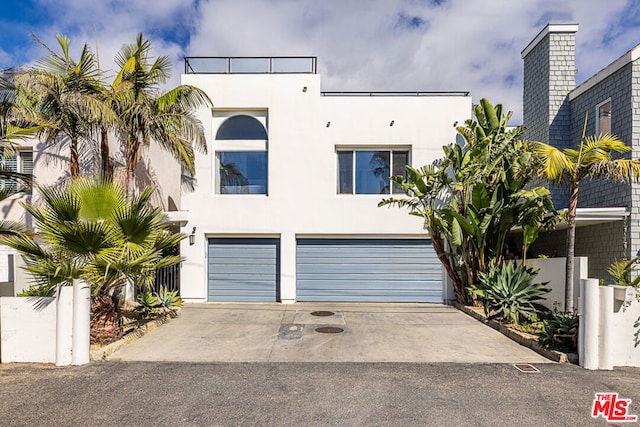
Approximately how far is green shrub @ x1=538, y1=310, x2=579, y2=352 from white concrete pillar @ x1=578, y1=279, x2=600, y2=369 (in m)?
0.43

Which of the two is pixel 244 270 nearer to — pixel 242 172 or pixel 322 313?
pixel 242 172

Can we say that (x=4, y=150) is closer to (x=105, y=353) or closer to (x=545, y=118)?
(x=105, y=353)

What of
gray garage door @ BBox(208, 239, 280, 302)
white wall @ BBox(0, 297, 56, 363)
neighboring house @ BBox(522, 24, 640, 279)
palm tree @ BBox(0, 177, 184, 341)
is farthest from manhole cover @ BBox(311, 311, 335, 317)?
neighboring house @ BBox(522, 24, 640, 279)

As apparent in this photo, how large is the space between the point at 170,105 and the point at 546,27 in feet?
38.0

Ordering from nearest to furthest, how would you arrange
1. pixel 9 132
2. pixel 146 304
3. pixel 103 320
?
pixel 9 132, pixel 103 320, pixel 146 304

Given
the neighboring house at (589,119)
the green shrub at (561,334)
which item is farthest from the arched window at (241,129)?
the green shrub at (561,334)

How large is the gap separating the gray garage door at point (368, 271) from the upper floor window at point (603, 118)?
5549 mm

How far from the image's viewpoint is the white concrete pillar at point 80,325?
627cm

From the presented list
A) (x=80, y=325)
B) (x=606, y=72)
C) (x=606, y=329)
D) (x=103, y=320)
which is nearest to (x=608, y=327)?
(x=606, y=329)

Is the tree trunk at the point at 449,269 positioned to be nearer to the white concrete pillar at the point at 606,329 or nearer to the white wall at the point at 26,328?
the white concrete pillar at the point at 606,329

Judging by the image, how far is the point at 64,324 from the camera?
20.6 feet

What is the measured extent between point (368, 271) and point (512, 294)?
4723 mm

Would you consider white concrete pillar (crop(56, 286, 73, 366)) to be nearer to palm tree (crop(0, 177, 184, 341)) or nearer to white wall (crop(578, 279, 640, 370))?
palm tree (crop(0, 177, 184, 341))

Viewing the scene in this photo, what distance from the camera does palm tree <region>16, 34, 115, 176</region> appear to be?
337 inches
